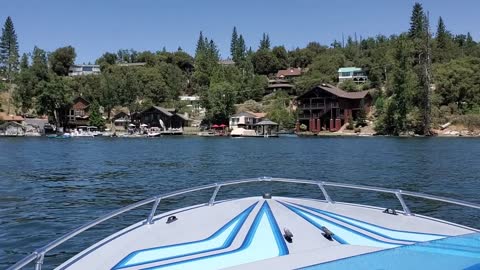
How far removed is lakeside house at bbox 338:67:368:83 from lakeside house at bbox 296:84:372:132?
28.0 meters

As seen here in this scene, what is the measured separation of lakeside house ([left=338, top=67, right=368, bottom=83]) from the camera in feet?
478

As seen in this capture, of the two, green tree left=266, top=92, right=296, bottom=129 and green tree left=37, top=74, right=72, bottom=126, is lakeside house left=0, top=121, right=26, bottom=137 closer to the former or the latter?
green tree left=37, top=74, right=72, bottom=126

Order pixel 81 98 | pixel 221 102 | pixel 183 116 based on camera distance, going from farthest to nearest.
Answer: pixel 81 98 → pixel 183 116 → pixel 221 102

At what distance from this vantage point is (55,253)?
10484mm

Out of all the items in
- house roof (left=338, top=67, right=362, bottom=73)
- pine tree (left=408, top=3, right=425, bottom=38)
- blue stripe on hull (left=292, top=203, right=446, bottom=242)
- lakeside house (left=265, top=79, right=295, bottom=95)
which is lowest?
blue stripe on hull (left=292, top=203, right=446, bottom=242)

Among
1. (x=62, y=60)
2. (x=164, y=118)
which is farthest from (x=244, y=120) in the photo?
(x=62, y=60)

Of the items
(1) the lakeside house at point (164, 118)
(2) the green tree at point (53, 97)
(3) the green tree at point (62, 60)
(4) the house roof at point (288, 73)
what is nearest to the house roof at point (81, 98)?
(2) the green tree at point (53, 97)

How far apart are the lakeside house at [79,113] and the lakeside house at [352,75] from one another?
247ft

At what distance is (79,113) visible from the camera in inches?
5477

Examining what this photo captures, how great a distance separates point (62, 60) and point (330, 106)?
122167 mm

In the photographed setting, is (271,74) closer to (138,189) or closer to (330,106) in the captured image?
(330,106)

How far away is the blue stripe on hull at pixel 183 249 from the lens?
4.95 meters

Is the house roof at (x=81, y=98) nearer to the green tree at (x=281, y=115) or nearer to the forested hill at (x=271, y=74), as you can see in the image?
the forested hill at (x=271, y=74)

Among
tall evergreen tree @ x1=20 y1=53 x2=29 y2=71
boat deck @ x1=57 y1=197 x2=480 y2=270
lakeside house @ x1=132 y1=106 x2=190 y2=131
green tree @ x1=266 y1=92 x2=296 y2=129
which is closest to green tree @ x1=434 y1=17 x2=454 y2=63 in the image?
green tree @ x1=266 y1=92 x2=296 y2=129
